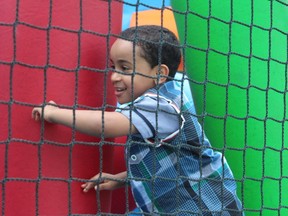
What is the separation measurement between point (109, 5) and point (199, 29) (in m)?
0.34

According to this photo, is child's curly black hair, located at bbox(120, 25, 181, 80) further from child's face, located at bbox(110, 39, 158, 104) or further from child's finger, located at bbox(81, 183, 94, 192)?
child's finger, located at bbox(81, 183, 94, 192)

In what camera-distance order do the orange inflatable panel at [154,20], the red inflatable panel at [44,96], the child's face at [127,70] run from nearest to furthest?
the red inflatable panel at [44,96]
the child's face at [127,70]
the orange inflatable panel at [154,20]

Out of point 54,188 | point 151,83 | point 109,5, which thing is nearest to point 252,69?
point 151,83

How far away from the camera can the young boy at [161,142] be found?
3.23ft

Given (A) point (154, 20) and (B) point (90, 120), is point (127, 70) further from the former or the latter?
(A) point (154, 20)

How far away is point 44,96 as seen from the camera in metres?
0.90

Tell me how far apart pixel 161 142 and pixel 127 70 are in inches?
6.0

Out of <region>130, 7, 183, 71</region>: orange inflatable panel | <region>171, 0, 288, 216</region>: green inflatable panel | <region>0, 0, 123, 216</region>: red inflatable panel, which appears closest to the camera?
<region>0, 0, 123, 216</region>: red inflatable panel

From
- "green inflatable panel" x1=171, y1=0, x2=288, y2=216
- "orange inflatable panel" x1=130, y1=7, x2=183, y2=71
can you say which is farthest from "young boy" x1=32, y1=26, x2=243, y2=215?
"orange inflatable panel" x1=130, y1=7, x2=183, y2=71

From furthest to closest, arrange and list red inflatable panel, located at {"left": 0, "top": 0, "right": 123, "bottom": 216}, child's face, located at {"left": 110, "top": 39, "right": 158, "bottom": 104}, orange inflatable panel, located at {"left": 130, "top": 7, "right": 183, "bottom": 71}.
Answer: orange inflatable panel, located at {"left": 130, "top": 7, "right": 183, "bottom": 71}
child's face, located at {"left": 110, "top": 39, "right": 158, "bottom": 104}
red inflatable panel, located at {"left": 0, "top": 0, "right": 123, "bottom": 216}

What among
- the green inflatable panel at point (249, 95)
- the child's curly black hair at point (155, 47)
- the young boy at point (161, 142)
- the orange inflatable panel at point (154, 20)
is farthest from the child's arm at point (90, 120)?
the orange inflatable panel at point (154, 20)

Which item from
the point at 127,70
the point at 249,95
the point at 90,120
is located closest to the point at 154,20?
the point at 249,95

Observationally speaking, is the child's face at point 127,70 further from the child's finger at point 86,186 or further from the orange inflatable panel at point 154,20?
the orange inflatable panel at point 154,20

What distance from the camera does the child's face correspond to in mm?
1041
